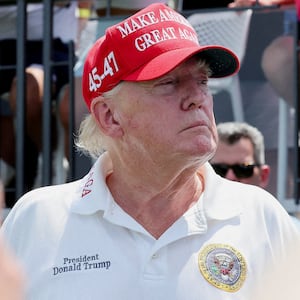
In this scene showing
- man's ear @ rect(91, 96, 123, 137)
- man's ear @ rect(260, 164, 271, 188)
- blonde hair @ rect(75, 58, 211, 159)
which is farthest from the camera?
man's ear @ rect(260, 164, 271, 188)

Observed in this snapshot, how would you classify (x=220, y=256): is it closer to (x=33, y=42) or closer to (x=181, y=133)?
(x=181, y=133)

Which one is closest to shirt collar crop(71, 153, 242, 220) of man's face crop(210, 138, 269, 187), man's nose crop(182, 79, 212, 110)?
man's nose crop(182, 79, 212, 110)

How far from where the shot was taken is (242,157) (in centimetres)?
513

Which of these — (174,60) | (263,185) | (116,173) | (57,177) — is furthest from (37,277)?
(57,177)

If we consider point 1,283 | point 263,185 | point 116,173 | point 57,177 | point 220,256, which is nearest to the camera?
point 1,283

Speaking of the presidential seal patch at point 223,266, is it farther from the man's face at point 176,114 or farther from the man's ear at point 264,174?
the man's ear at point 264,174

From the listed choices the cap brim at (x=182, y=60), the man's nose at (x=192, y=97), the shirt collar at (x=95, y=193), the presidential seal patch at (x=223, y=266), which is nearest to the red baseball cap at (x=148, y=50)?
the cap brim at (x=182, y=60)

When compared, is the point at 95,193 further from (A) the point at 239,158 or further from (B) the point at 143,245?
(A) the point at 239,158

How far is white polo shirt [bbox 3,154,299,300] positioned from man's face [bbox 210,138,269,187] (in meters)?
2.05

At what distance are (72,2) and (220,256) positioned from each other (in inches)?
132

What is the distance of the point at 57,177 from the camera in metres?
→ 5.61

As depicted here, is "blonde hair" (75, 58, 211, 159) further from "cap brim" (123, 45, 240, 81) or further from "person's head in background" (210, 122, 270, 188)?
"person's head in background" (210, 122, 270, 188)

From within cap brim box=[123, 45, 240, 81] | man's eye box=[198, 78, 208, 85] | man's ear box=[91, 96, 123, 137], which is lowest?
man's ear box=[91, 96, 123, 137]

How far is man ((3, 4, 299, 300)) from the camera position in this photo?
2789mm
